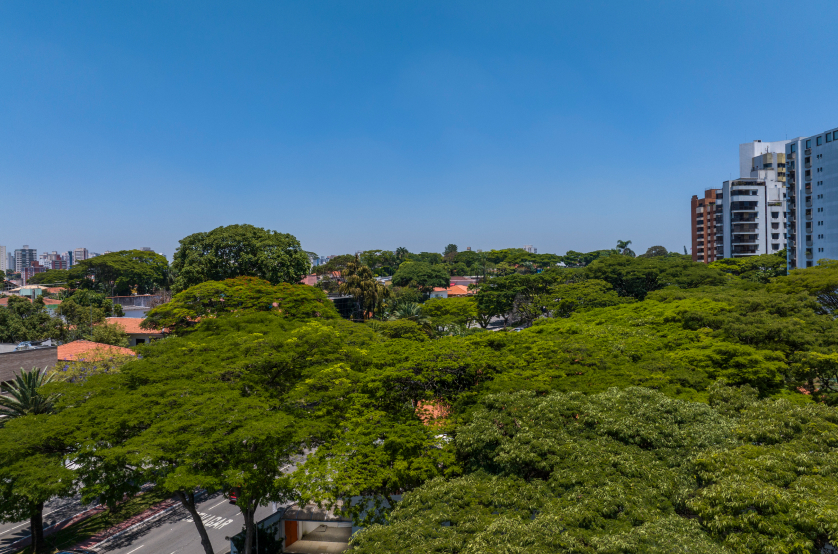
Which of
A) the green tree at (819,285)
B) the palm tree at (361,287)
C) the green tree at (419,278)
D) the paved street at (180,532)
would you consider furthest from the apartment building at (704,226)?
the paved street at (180,532)

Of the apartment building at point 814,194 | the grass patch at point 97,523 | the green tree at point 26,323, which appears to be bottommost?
the grass patch at point 97,523

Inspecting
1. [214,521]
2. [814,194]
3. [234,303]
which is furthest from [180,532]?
[814,194]

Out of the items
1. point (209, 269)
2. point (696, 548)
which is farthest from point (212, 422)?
point (209, 269)

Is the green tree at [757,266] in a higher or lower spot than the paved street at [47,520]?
higher

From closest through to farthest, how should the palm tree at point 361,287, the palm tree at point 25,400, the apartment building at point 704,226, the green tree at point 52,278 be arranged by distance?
the palm tree at point 25,400
the palm tree at point 361,287
the apartment building at point 704,226
the green tree at point 52,278

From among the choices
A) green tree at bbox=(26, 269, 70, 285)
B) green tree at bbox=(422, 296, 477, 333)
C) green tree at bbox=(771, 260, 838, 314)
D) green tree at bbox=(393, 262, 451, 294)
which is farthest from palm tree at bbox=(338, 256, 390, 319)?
green tree at bbox=(26, 269, 70, 285)

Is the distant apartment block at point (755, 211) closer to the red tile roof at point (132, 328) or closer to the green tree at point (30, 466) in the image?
the red tile roof at point (132, 328)

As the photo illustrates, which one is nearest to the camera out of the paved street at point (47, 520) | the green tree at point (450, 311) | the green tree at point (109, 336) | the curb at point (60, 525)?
the curb at point (60, 525)
